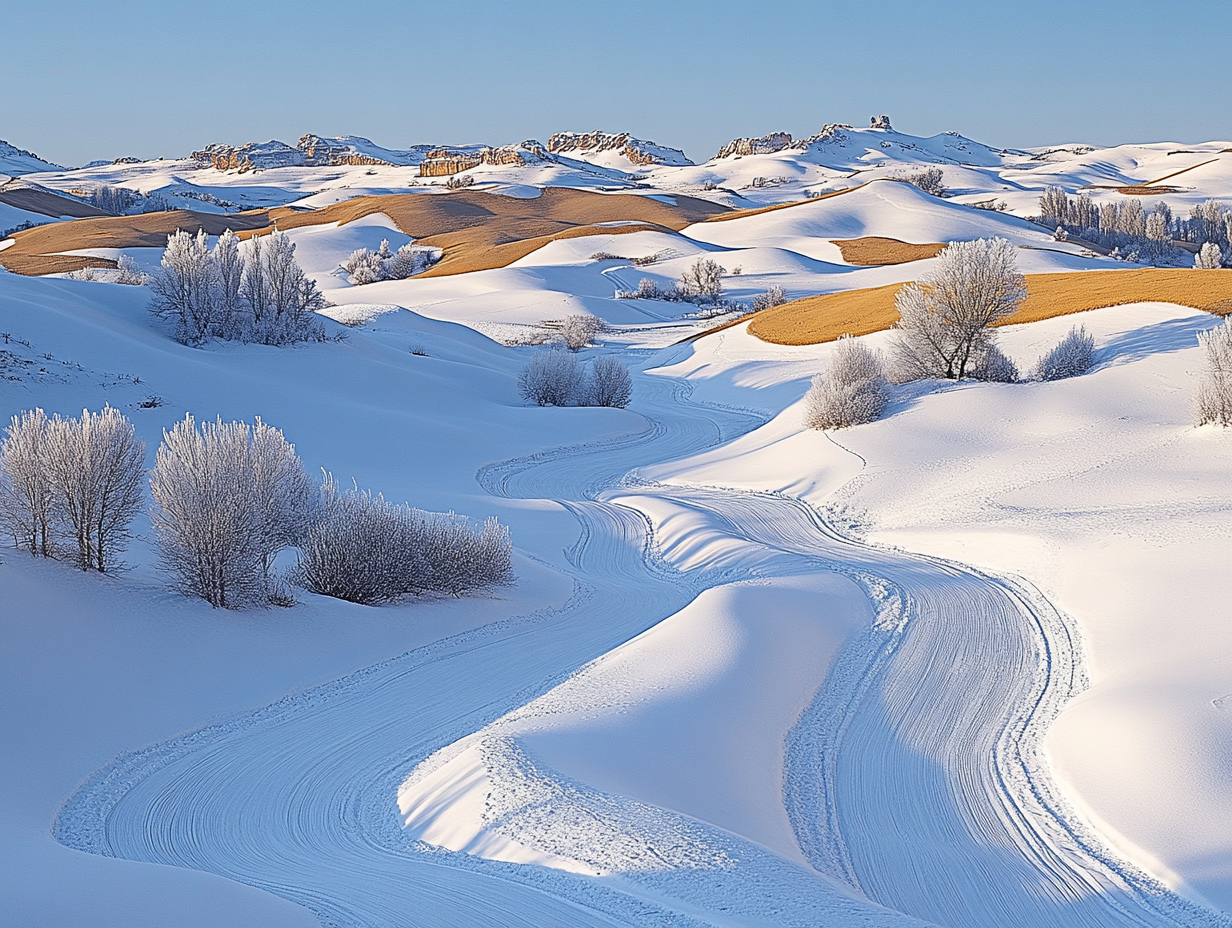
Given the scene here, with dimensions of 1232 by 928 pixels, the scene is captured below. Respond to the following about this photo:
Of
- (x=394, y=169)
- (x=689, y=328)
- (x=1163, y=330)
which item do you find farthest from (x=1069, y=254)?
(x=394, y=169)

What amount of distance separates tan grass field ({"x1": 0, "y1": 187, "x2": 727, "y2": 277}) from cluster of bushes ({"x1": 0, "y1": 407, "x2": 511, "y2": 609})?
137ft

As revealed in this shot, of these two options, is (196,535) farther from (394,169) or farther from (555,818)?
(394,169)

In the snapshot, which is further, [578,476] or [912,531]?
[578,476]

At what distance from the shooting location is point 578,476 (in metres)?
18.9

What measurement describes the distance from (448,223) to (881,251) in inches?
1317

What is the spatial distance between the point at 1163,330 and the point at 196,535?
2075cm

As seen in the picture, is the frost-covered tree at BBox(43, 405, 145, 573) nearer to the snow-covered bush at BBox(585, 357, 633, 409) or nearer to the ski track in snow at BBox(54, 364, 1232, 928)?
the ski track in snow at BBox(54, 364, 1232, 928)

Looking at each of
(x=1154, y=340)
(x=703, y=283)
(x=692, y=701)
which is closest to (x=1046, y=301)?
(x=1154, y=340)

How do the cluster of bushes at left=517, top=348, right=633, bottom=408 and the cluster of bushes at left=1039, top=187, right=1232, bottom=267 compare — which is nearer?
the cluster of bushes at left=517, top=348, right=633, bottom=408

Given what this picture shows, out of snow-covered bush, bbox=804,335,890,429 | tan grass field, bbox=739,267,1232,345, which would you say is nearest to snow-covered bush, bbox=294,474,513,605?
snow-covered bush, bbox=804,335,890,429

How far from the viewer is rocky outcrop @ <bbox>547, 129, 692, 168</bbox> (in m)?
170

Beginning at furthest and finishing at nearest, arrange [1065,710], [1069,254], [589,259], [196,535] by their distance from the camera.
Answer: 1. [589,259]
2. [1069,254]
3. [196,535]
4. [1065,710]

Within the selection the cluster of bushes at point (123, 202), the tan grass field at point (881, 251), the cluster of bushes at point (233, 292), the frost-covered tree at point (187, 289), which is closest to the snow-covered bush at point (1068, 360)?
the cluster of bushes at point (233, 292)

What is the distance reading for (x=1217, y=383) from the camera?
15.4m
